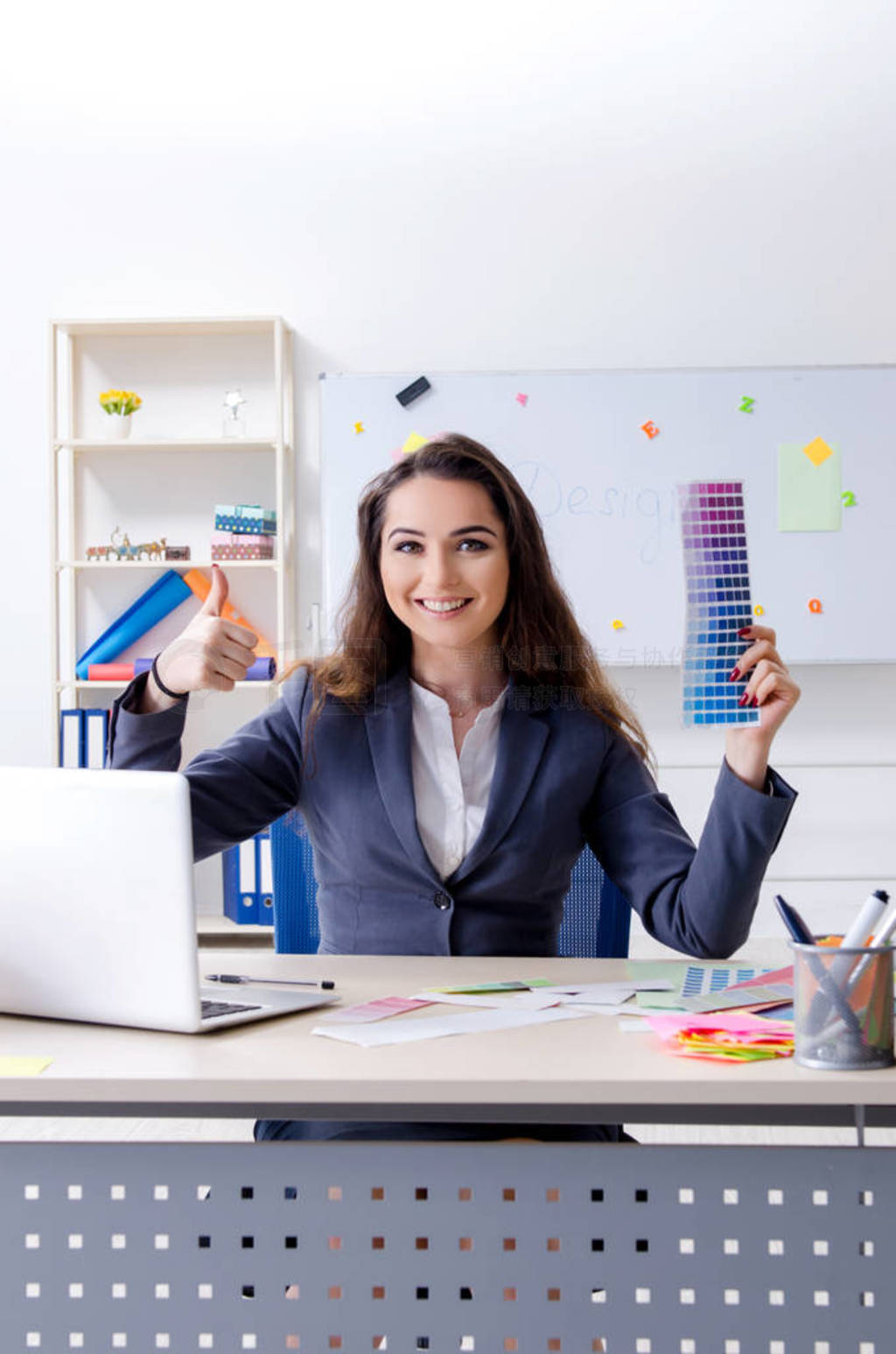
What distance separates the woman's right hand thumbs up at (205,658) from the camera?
1.58 metres

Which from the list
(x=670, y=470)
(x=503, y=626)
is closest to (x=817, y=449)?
(x=670, y=470)

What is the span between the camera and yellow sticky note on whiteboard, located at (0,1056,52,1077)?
1040 millimetres

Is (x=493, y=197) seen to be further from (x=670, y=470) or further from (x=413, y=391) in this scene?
(x=670, y=470)

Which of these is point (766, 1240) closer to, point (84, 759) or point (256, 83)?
point (84, 759)

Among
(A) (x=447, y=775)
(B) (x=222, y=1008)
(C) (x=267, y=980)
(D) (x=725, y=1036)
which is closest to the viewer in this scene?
(D) (x=725, y=1036)

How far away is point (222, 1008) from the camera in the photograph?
4.08 ft

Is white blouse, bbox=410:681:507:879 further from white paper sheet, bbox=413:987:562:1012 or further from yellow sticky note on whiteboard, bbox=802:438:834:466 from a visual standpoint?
yellow sticky note on whiteboard, bbox=802:438:834:466

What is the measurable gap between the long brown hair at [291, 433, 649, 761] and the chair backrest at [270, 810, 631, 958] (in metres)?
0.17

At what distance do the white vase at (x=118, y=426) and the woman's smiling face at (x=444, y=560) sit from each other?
2182 millimetres

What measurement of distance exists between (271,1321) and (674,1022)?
1.31 feet

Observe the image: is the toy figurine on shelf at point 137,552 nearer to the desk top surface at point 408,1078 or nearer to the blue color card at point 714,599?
the blue color card at point 714,599

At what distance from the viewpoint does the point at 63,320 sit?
3711 mm

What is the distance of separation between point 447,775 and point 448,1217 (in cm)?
70

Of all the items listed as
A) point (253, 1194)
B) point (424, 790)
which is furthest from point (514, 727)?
point (253, 1194)
